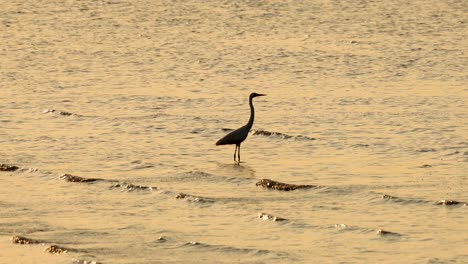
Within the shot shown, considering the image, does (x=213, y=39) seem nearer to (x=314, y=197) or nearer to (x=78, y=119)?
(x=78, y=119)

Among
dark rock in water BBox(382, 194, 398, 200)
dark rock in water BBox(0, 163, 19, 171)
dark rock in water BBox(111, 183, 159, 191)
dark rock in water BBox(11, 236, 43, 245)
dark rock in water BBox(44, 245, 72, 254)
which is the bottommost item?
dark rock in water BBox(0, 163, 19, 171)

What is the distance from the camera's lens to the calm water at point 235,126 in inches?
629

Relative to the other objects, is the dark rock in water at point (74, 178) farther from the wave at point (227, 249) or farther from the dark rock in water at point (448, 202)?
the dark rock in water at point (448, 202)

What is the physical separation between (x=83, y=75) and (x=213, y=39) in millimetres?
7917

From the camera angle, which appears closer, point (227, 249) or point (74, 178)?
point (227, 249)

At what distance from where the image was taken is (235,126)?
25297 millimetres

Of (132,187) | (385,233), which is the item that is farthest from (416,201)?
(132,187)

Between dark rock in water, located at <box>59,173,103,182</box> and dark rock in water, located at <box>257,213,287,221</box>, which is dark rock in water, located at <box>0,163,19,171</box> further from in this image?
dark rock in water, located at <box>257,213,287,221</box>

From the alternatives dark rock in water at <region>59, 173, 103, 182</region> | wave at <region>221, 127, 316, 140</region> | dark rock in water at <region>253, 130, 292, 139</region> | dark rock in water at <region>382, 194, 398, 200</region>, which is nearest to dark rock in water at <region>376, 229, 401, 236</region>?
dark rock in water at <region>382, 194, 398, 200</region>

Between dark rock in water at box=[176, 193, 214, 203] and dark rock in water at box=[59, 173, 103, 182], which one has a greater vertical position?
dark rock in water at box=[176, 193, 214, 203]

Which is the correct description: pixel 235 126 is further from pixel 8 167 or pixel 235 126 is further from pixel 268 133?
pixel 8 167

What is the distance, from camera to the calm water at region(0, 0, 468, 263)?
1598cm

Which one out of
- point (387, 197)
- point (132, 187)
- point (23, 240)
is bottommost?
point (132, 187)

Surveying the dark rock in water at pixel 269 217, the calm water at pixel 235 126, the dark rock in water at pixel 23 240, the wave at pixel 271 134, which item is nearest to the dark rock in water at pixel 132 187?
the calm water at pixel 235 126
